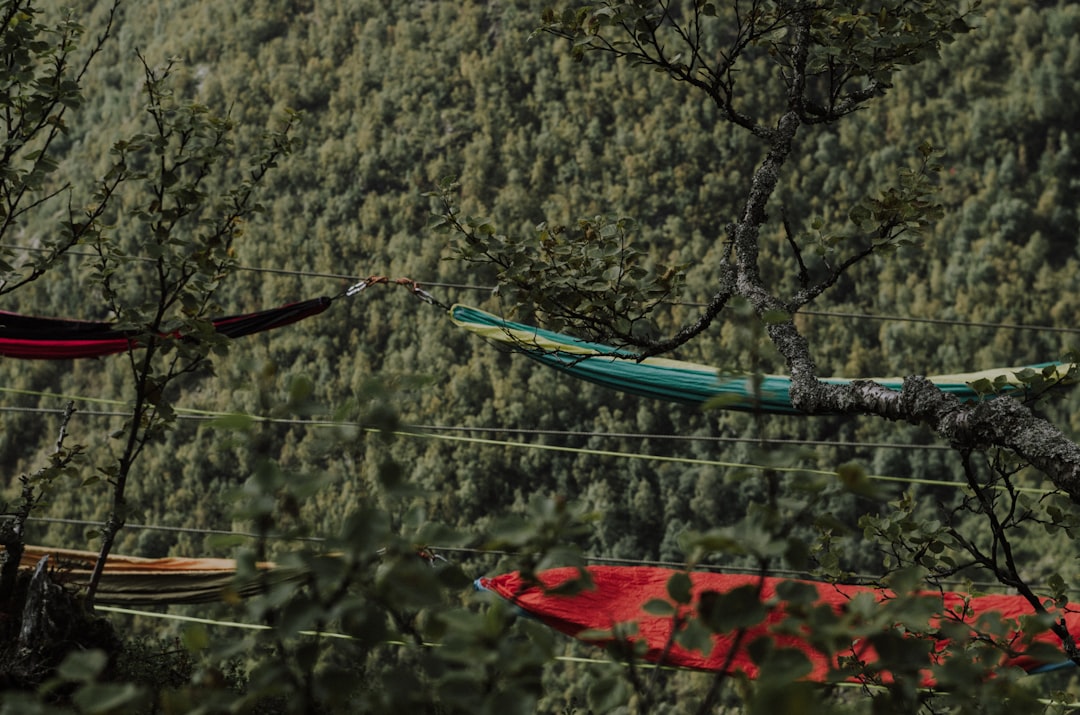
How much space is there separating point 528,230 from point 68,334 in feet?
25.6

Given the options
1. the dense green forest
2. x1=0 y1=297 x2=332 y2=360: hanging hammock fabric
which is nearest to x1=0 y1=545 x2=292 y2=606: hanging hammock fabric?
x1=0 y1=297 x2=332 y2=360: hanging hammock fabric

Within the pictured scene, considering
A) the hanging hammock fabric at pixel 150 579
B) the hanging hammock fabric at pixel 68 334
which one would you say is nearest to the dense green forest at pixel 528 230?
the hanging hammock fabric at pixel 150 579

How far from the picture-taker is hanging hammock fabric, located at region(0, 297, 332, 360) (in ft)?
9.16

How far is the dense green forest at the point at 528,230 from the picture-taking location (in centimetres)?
1101

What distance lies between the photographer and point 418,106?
1342 cm

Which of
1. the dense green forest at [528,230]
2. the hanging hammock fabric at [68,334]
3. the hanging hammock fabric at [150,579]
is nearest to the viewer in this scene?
the hanging hammock fabric at [68,334]

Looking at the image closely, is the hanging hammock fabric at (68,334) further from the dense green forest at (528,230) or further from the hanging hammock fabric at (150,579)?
the dense green forest at (528,230)

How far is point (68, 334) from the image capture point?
285cm

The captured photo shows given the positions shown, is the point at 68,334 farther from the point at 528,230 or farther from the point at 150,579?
the point at 528,230

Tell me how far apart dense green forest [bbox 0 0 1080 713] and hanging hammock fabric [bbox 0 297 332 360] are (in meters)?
6.93

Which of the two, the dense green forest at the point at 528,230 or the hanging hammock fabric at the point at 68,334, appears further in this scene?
the dense green forest at the point at 528,230

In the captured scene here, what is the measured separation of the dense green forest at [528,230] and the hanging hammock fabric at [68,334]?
22.7ft

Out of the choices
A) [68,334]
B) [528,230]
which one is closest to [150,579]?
[68,334]

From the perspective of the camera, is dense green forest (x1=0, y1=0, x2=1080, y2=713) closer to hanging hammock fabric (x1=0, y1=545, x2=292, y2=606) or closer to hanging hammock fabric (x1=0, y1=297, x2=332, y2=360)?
hanging hammock fabric (x1=0, y1=545, x2=292, y2=606)
